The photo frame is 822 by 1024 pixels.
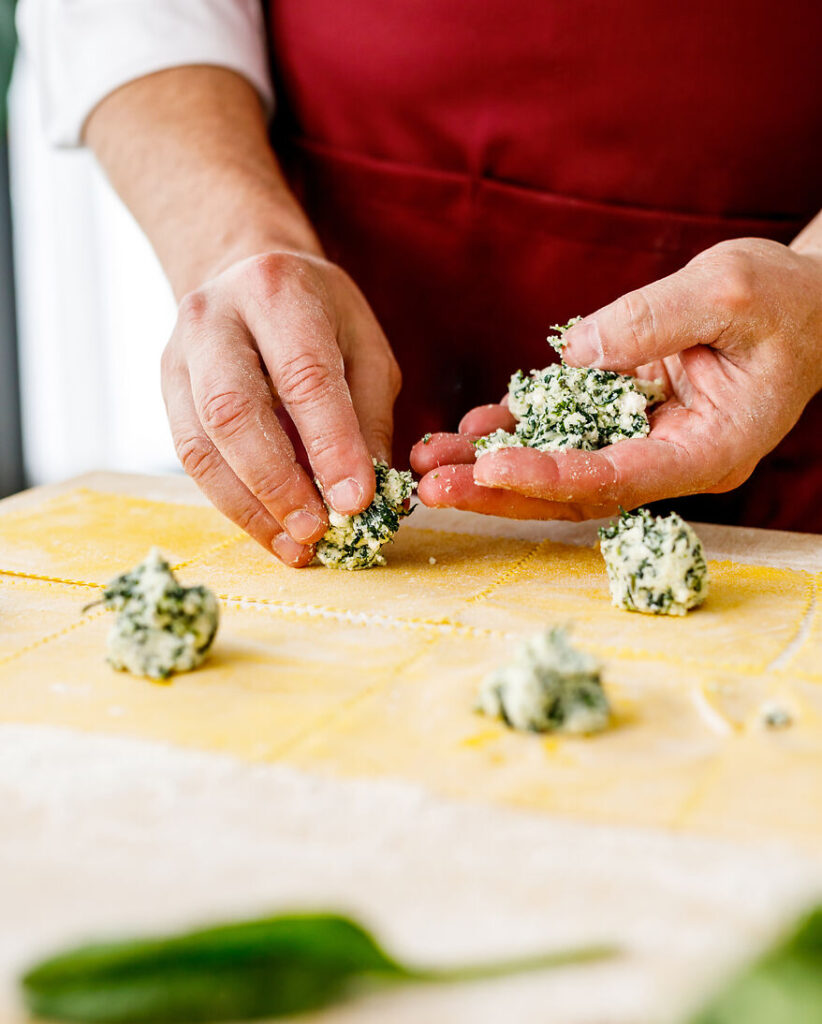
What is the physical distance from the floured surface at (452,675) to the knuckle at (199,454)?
197 mm

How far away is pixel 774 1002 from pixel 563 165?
1.99 m

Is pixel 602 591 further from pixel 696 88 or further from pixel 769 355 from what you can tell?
pixel 696 88

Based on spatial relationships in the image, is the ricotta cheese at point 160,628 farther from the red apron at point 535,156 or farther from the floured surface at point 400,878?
the red apron at point 535,156

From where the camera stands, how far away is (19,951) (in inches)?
39.8

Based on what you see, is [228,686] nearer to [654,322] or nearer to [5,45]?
[654,322]

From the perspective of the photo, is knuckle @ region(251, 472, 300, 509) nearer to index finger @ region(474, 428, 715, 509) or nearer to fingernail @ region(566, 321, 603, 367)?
index finger @ region(474, 428, 715, 509)

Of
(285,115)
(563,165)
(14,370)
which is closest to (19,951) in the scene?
(563,165)

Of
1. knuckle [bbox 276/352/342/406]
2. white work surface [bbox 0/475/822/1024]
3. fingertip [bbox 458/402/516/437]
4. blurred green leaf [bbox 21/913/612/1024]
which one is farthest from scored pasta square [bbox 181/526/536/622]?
blurred green leaf [bbox 21/913/612/1024]

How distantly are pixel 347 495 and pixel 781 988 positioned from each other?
123 cm

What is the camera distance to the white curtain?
5605 mm

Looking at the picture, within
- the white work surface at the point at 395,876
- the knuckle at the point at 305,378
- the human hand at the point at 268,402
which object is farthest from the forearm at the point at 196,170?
the white work surface at the point at 395,876

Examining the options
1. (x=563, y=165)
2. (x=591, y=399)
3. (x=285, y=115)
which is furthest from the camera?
(x=285, y=115)

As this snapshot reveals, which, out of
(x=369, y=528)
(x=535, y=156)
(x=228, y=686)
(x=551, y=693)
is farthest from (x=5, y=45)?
(x=551, y=693)

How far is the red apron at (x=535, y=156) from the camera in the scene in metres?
2.36
